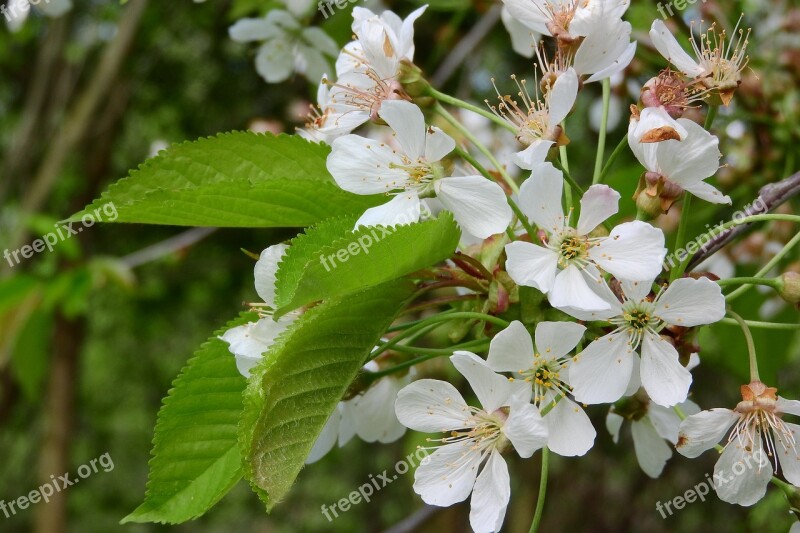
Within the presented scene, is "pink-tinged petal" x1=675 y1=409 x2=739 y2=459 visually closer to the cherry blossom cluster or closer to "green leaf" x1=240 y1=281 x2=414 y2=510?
the cherry blossom cluster

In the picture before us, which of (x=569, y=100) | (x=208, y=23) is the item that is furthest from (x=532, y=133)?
(x=208, y=23)

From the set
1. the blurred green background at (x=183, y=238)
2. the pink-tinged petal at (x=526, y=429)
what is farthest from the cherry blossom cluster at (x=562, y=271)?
the blurred green background at (x=183, y=238)

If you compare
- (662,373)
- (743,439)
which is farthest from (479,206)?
(743,439)

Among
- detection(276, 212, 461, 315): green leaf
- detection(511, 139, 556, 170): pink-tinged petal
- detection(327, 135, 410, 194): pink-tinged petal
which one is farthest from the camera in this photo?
detection(327, 135, 410, 194): pink-tinged petal

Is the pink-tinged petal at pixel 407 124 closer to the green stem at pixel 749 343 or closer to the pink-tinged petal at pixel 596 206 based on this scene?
the pink-tinged petal at pixel 596 206

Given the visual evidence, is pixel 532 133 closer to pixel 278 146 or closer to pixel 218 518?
pixel 278 146

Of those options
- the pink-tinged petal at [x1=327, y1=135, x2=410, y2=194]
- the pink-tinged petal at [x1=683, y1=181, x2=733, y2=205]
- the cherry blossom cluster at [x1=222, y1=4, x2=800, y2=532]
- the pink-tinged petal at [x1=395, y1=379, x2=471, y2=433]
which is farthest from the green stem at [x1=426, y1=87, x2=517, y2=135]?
the pink-tinged petal at [x1=395, y1=379, x2=471, y2=433]
